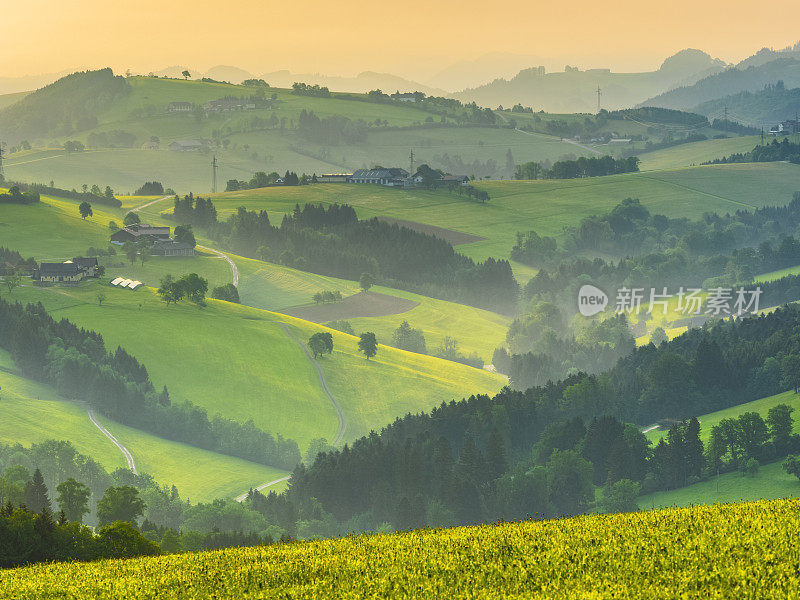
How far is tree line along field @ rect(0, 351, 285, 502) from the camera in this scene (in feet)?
469

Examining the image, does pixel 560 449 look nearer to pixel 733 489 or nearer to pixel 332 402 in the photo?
pixel 733 489

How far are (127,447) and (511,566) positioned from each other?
125 meters

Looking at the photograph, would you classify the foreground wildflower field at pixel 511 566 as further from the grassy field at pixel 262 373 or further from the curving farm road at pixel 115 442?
the grassy field at pixel 262 373

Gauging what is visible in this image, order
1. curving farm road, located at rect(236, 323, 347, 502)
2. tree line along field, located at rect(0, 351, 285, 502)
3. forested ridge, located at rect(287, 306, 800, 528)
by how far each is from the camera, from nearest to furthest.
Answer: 1. forested ridge, located at rect(287, 306, 800, 528)
2. tree line along field, located at rect(0, 351, 285, 502)
3. curving farm road, located at rect(236, 323, 347, 502)

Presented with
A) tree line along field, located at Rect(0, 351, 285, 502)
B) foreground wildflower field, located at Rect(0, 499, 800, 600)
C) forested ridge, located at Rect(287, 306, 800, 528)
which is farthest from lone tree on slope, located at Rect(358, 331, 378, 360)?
foreground wildflower field, located at Rect(0, 499, 800, 600)

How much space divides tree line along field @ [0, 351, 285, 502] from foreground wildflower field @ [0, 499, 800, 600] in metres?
96.6

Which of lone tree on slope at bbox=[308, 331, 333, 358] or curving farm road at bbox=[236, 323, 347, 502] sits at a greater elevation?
lone tree on slope at bbox=[308, 331, 333, 358]

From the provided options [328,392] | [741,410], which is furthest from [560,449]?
[328,392]

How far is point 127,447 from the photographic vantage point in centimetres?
15100

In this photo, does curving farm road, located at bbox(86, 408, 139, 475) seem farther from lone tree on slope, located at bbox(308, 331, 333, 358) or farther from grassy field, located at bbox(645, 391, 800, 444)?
grassy field, located at bbox(645, 391, 800, 444)

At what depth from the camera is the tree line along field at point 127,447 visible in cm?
14300

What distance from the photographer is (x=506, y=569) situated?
37875 mm

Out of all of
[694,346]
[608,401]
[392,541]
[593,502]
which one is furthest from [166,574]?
[694,346]

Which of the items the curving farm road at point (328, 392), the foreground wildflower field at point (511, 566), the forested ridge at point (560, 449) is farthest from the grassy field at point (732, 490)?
the foreground wildflower field at point (511, 566)
